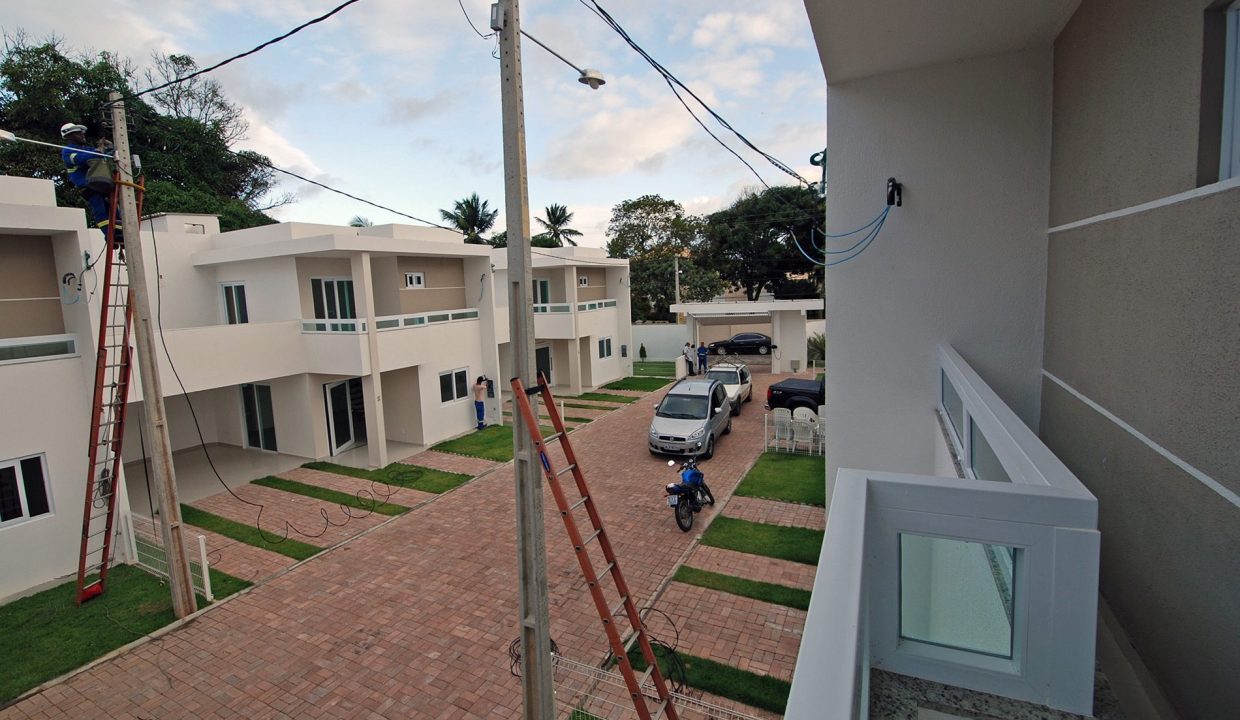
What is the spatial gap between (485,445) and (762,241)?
86.7ft

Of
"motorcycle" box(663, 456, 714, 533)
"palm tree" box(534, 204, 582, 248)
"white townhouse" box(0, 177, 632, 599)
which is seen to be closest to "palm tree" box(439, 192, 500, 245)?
"palm tree" box(534, 204, 582, 248)

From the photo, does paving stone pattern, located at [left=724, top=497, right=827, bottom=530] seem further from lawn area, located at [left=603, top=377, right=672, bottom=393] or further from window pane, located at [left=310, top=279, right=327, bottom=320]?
lawn area, located at [left=603, top=377, right=672, bottom=393]

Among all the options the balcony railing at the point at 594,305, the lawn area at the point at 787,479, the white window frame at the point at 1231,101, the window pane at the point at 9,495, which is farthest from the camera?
the balcony railing at the point at 594,305

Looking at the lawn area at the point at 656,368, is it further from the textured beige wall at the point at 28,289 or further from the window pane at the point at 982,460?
the window pane at the point at 982,460

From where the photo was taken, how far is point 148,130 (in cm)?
2661

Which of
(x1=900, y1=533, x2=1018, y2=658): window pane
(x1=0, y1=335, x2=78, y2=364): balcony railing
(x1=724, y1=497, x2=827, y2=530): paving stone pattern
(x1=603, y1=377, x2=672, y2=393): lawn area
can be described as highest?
(x1=0, y1=335, x2=78, y2=364): balcony railing

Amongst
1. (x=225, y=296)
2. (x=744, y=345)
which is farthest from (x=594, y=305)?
(x=225, y=296)

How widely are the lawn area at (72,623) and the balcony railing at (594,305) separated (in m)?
14.2

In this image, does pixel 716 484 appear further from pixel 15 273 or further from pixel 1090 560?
pixel 15 273

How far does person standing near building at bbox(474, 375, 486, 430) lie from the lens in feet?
53.0

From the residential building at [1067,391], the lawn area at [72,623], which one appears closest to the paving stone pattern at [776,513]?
the residential building at [1067,391]

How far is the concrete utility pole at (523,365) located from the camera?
4234 mm

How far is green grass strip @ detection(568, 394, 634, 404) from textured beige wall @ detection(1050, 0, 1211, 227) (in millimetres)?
16142

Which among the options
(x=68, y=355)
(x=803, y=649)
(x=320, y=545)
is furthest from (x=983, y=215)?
(x=68, y=355)
